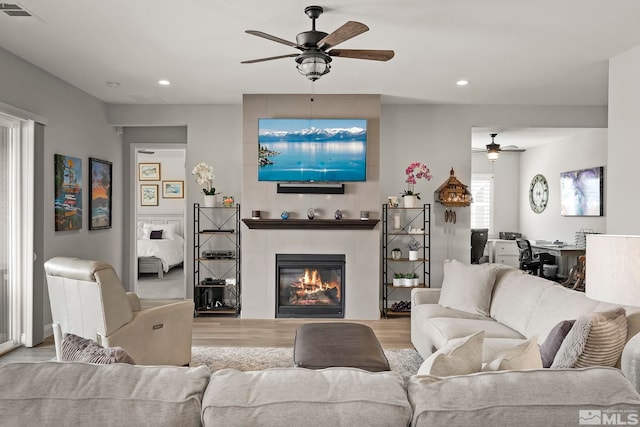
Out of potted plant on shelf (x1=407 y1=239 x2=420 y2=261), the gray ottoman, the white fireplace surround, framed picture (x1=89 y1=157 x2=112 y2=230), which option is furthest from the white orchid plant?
the gray ottoman

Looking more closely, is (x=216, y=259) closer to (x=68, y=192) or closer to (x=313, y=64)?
(x=68, y=192)

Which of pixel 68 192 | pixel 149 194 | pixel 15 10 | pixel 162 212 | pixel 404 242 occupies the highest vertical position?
pixel 15 10

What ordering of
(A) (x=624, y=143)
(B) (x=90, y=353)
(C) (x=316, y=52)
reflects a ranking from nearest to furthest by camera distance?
(B) (x=90, y=353)
(C) (x=316, y=52)
(A) (x=624, y=143)

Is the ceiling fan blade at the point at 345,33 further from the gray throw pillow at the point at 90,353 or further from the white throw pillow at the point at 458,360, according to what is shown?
the gray throw pillow at the point at 90,353

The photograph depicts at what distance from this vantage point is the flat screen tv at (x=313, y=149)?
558 cm

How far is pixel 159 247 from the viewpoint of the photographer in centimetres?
877

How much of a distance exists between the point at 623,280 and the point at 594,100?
16.6 feet

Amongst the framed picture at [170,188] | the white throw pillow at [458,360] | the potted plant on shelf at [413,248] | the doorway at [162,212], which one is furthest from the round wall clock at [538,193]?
the white throw pillow at [458,360]

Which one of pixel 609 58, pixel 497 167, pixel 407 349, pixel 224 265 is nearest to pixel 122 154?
pixel 224 265

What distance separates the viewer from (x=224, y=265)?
20.4ft

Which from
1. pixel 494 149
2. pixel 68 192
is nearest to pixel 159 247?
pixel 68 192

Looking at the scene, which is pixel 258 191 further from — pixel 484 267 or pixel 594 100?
pixel 594 100

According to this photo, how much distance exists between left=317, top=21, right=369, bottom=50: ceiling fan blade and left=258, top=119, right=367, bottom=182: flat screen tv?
2504mm

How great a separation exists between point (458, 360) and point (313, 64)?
2236 millimetres
